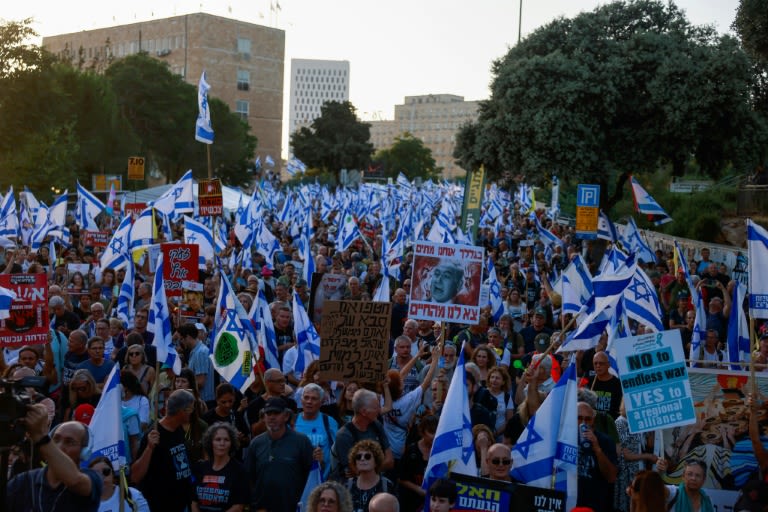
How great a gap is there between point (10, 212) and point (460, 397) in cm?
2029

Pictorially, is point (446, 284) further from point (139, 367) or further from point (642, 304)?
point (139, 367)

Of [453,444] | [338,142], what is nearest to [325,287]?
[453,444]

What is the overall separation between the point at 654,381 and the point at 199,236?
38.2 ft

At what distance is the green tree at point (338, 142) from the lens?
9944 centimetres

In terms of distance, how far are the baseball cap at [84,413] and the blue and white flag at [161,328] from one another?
1216 mm

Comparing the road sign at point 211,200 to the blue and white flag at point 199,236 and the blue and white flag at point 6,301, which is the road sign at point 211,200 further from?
the blue and white flag at point 6,301

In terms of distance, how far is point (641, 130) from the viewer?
2788cm

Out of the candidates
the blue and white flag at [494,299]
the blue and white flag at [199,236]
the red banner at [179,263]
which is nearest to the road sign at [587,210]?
the blue and white flag at [494,299]

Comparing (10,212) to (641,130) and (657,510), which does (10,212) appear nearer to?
(641,130)

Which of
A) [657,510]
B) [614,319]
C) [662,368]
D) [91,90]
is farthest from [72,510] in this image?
[91,90]

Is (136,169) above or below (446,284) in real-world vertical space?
above

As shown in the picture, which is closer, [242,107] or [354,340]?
[354,340]

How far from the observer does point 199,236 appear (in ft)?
60.7

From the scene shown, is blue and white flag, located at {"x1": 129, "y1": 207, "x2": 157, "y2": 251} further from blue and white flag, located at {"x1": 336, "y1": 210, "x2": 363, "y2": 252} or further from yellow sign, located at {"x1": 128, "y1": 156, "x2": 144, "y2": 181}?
yellow sign, located at {"x1": 128, "y1": 156, "x2": 144, "y2": 181}
